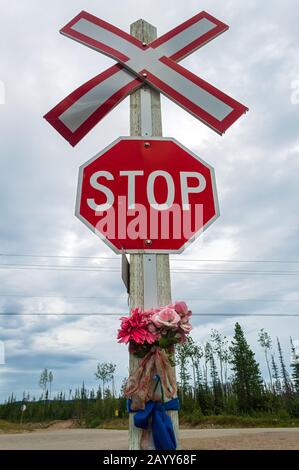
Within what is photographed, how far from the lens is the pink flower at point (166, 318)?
171 centimetres

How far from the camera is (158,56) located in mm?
2430

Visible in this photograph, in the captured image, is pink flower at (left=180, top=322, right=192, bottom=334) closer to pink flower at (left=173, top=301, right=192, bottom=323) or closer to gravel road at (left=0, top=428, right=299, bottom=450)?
pink flower at (left=173, top=301, right=192, bottom=323)

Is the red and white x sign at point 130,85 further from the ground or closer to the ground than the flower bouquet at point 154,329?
further from the ground

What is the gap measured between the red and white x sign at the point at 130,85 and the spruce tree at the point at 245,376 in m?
45.1

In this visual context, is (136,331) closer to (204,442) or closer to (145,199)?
(145,199)

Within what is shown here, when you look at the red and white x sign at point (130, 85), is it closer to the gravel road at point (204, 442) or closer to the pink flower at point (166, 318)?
the pink flower at point (166, 318)

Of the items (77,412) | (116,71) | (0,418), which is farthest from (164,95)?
(0,418)

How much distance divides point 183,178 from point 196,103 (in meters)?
0.56

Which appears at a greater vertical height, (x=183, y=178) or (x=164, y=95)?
(x=164, y=95)

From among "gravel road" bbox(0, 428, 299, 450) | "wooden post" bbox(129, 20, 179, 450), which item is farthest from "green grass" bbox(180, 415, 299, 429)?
"wooden post" bbox(129, 20, 179, 450)

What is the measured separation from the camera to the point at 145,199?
6.50 feet

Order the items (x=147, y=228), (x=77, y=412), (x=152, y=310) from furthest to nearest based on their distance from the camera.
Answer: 1. (x=77, y=412)
2. (x=147, y=228)
3. (x=152, y=310)

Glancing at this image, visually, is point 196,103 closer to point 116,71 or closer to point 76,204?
point 116,71

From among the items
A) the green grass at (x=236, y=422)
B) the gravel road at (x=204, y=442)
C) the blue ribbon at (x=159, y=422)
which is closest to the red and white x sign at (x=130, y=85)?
the blue ribbon at (x=159, y=422)
